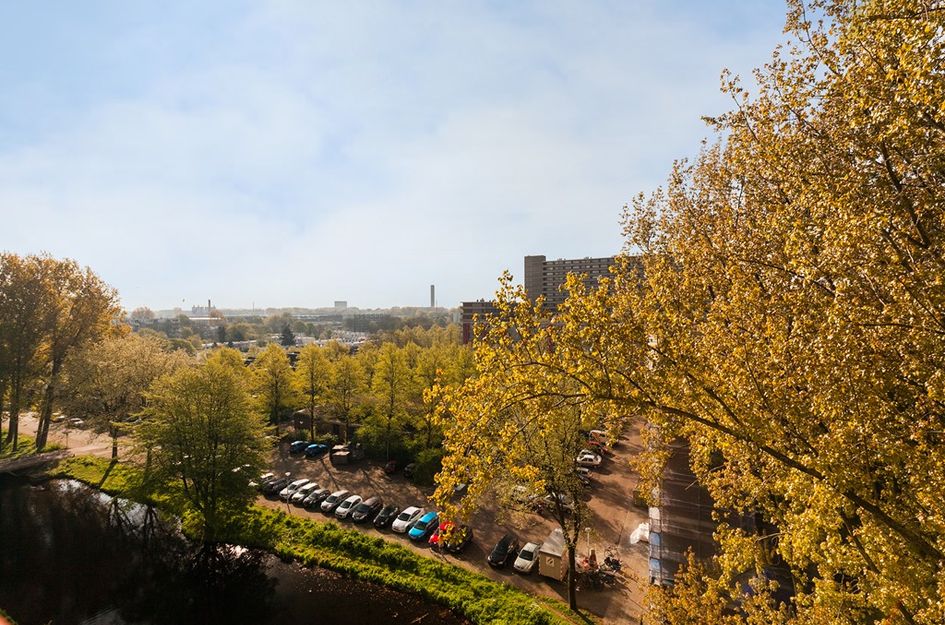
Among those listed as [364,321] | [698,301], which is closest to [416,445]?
[698,301]

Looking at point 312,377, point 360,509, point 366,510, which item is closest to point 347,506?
point 360,509

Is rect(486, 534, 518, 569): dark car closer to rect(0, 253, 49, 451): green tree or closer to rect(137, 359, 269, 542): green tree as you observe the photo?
rect(137, 359, 269, 542): green tree

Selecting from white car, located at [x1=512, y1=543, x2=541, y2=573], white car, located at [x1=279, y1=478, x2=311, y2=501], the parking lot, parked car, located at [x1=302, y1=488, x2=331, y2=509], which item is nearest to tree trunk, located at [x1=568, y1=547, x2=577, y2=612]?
the parking lot

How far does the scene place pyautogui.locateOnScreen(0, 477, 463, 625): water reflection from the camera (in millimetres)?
15500

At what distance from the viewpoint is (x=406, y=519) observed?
2041cm

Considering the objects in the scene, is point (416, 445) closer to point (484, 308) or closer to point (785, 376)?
point (785, 376)

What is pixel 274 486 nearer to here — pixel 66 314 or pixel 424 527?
pixel 424 527

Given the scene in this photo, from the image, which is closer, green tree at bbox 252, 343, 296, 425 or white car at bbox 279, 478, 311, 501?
white car at bbox 279, 478, 311, 501

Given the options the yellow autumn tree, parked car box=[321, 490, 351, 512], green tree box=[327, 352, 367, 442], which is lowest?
parked car box=[321, 490, 351, 512]

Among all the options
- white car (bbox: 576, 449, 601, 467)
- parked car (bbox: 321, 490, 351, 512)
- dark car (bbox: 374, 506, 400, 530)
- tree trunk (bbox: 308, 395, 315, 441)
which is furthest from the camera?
tree trunk (bbox: 308, 395, 315, 441)

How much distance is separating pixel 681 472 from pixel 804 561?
1500 cm

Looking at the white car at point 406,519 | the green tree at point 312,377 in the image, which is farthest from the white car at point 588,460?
the green tree at point 312,377

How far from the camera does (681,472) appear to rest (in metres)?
20.3

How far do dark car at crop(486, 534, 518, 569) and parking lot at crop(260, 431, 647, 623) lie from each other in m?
0.29
